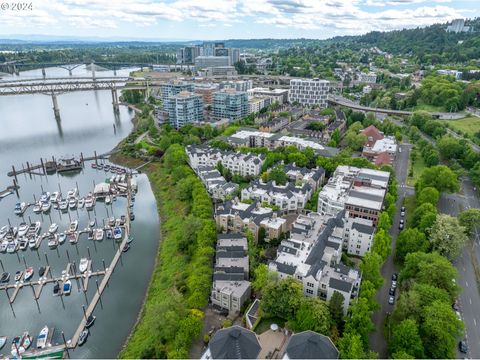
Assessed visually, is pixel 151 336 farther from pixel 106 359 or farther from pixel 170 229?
pixel 170 229

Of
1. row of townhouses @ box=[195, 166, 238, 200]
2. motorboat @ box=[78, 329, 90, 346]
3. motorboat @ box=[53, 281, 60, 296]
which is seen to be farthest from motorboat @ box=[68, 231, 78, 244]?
row of townhouses @ box=[195, 166, 238, 200]

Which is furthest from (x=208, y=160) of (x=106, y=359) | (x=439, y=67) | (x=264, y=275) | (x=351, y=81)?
(x=439, y=67)

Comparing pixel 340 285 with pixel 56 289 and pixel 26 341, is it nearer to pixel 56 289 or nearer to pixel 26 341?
pixel 26 341

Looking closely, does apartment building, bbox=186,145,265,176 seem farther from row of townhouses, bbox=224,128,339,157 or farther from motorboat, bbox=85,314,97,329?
motorboat, bbox=85,314,97,329

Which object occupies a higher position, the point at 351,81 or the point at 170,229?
the point at 351,81

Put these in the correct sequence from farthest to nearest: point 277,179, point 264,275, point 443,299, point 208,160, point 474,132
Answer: point 474,132
point 208,160
point 277,179
point 264,275
point 443,299

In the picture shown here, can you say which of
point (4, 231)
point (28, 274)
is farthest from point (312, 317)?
point (4, 231)
